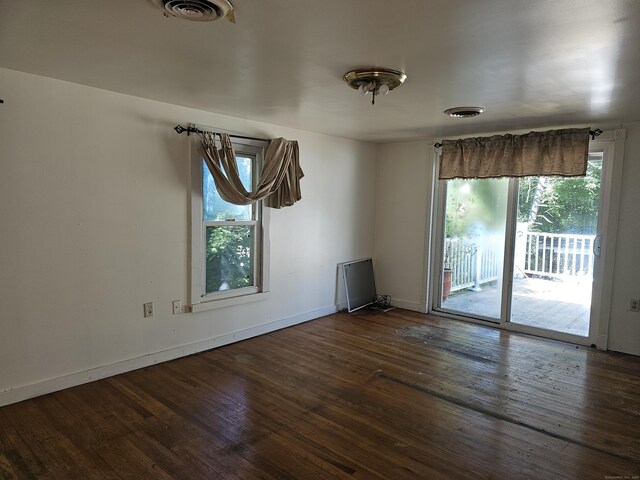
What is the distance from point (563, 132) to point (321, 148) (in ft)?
7.87

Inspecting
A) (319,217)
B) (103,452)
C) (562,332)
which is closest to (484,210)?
(562,332)

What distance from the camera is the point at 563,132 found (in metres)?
3.87

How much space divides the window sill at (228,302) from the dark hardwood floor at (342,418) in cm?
41

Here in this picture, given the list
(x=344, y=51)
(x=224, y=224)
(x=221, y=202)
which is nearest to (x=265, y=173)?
(x=221, y=202)

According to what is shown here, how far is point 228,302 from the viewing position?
385 cm

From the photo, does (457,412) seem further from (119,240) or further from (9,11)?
(9,11)

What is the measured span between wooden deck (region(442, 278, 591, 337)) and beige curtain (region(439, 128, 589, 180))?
1195mm

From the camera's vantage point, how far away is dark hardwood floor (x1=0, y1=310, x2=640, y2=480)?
215 cm

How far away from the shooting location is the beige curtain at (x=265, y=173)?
138 inches

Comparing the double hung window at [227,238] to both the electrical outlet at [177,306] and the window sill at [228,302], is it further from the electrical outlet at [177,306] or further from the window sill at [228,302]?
the electrical outlet at [177,306]

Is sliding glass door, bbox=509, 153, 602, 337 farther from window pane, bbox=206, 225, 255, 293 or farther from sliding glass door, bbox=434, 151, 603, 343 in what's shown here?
window pane, bbox=206, 225, 255, 293

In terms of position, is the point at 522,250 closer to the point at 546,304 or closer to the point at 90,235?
the point at 546,304

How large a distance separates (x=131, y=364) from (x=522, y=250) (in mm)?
3964

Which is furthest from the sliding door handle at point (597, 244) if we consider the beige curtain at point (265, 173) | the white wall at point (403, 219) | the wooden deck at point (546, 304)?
the beige curtain at point (265, 173)
